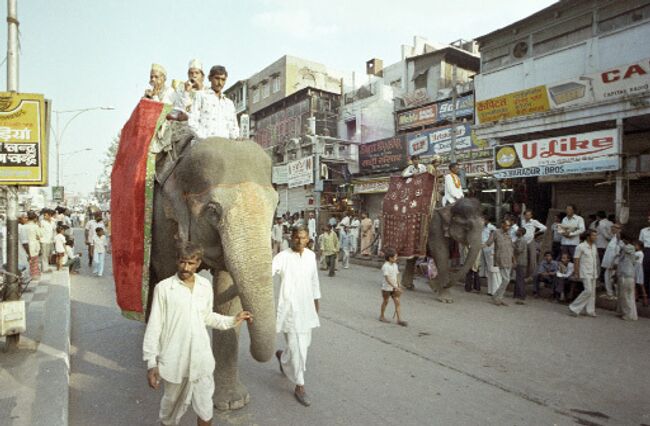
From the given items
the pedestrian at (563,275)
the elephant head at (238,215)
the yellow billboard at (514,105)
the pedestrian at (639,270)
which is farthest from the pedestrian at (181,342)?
the yellow billboard at (514,105)

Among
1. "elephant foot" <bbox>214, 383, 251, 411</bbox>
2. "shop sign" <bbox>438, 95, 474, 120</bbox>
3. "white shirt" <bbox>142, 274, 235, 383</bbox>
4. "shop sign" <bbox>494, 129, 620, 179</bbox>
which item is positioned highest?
"shop sign" <bbox>438, 95, 474, 120</bbox>

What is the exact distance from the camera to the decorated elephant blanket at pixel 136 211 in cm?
351

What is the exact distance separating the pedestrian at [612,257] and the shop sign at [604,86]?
11.1ft

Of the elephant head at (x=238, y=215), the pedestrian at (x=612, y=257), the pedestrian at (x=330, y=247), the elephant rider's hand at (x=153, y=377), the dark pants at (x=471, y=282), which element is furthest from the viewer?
the pedestrian at (x=330, y=247)

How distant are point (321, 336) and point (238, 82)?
106ft

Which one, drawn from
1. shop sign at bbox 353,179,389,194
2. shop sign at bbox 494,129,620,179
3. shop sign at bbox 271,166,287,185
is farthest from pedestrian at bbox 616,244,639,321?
shop sign at bbox 271,166,287,185

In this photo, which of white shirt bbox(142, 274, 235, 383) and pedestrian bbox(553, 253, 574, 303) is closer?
white shirt bbox(142, 274, 235, 383)

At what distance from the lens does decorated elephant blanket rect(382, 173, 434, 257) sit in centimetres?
856

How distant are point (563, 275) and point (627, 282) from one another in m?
1.24

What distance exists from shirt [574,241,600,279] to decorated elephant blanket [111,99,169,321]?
22.9 feet

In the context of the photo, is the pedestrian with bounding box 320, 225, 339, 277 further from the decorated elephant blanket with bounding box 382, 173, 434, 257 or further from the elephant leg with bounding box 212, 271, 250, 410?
the elephant leg with bounding box 212, 271, 250, 410

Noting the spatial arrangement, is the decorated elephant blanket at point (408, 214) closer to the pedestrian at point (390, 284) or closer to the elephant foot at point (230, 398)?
the pedestrian at point (390, 284)

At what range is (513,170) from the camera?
1063cm

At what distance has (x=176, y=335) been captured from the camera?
2605 millimetres
